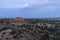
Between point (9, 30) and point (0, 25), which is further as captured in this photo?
point (0, 25)

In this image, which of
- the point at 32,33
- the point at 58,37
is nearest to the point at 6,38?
the point at 32,33

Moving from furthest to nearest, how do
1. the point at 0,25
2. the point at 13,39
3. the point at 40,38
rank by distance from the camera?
the point at 0,25 < the point at 40,38 < the point at 13,39

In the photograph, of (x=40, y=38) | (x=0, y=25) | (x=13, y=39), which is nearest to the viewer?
(x=13, y=39)

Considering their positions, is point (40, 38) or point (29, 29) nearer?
point (40, 38)

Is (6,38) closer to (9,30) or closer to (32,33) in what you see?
(9,30)

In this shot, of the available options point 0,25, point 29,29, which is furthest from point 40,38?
point 0,25

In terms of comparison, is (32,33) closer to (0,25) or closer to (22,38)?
(22,38)

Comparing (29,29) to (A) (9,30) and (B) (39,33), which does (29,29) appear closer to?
(B) (39,33)

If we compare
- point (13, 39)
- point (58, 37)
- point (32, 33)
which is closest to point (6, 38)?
point (13, 39)
